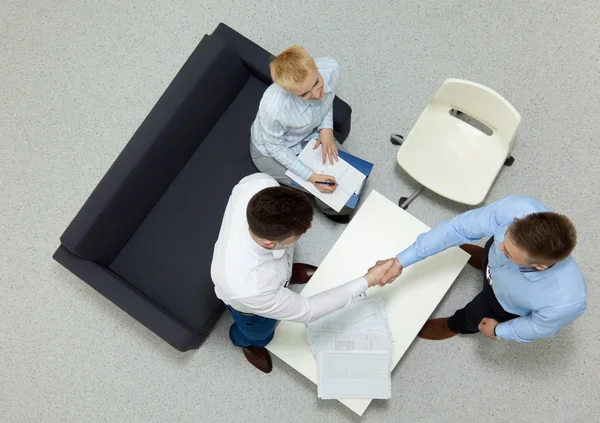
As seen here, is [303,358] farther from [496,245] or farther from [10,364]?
[10,364]

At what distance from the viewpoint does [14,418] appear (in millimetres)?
3012

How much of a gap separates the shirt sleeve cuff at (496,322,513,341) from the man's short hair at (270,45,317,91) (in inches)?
54.8

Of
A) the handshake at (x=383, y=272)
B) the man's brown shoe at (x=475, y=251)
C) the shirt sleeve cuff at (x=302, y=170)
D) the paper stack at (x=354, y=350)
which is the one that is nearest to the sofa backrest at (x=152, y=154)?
the shirt sleeve cuff at (x=302, y=170)

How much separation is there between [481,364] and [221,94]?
Answer: 208 cm

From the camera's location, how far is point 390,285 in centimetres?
244

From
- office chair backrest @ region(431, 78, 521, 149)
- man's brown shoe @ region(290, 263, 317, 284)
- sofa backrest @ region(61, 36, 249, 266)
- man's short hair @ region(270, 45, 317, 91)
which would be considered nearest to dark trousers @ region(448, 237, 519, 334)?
office chair backrest @ region(431, 78, 521, 149)

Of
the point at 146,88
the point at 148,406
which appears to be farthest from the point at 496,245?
the point at 146,88

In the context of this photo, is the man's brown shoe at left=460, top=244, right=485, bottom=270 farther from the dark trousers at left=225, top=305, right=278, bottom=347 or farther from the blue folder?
the dark trousers at left=225, top=305, right=278, bottom=347

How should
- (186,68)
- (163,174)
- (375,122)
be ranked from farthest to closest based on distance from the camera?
1. (375,122)
2. (163,174)
3. (186,68)

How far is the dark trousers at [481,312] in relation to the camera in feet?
8.19

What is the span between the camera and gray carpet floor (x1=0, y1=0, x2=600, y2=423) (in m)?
2.94

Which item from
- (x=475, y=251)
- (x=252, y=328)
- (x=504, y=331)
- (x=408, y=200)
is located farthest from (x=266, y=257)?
(x=475, y=251)

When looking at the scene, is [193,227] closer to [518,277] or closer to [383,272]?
[383,272]

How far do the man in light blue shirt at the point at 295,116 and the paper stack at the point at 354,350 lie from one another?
66 cm
